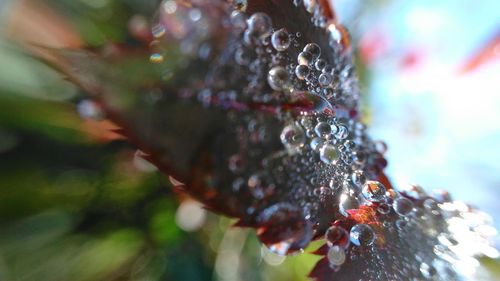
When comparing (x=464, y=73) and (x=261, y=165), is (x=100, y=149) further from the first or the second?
(x=464, y=73)

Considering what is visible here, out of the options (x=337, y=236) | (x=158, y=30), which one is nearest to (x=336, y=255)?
(x=337, y=236)

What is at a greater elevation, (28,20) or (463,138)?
(28,20)

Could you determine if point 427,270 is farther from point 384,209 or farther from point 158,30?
point 158,30

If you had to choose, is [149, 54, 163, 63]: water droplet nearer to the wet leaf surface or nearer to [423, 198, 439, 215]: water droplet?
the wet leaf surface

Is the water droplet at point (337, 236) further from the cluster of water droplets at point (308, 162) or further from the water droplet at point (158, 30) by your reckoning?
the water droplet at point (158, 30)

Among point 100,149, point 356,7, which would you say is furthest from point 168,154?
point 356,7

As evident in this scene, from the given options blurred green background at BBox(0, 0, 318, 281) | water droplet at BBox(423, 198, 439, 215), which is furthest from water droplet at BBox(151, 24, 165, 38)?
water droplet at BBox(423, 198, 439, 215)
